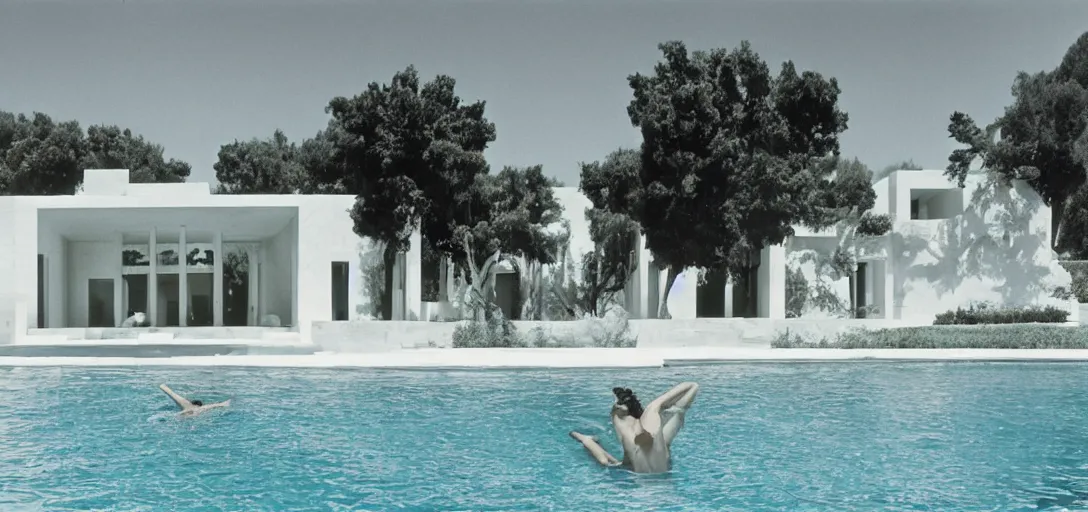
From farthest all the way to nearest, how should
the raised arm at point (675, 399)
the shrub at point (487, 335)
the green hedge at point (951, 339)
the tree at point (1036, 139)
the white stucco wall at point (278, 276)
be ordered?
the white stucco wall at point (278, 276), the tree at point (1036, 139), the shrub at point (487, 335), the green hedge at point (951, 339), the raised arm at point (675, 399)

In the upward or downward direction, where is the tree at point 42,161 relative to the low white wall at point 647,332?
upward

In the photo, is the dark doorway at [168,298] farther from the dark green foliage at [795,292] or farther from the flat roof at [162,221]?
the dark green foliage at [795,292]

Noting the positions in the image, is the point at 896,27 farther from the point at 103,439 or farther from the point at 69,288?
the point at 69,288

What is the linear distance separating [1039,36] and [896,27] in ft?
20.5

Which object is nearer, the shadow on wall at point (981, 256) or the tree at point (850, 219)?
the tree at point (850, 219)

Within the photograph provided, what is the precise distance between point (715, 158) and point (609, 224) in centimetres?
651

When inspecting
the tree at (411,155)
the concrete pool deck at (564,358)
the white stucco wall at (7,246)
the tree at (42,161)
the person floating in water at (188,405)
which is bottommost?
the person floating in water at (188,405)

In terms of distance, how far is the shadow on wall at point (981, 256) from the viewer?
31016 millimetres

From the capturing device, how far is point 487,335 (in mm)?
20922

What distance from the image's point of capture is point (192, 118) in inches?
1208

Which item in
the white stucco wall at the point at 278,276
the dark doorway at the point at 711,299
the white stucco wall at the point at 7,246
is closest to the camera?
the white stucco wall at the point at 7,246

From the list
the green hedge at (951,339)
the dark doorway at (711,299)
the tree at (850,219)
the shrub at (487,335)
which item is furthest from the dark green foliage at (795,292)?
the shrub at (487,335)

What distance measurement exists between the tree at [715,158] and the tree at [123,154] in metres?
34.1

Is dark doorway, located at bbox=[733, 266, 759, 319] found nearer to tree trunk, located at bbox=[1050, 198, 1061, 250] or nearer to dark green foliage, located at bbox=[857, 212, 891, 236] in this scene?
dark green foliage, located at bbox=[857, 212, 891, 236]
